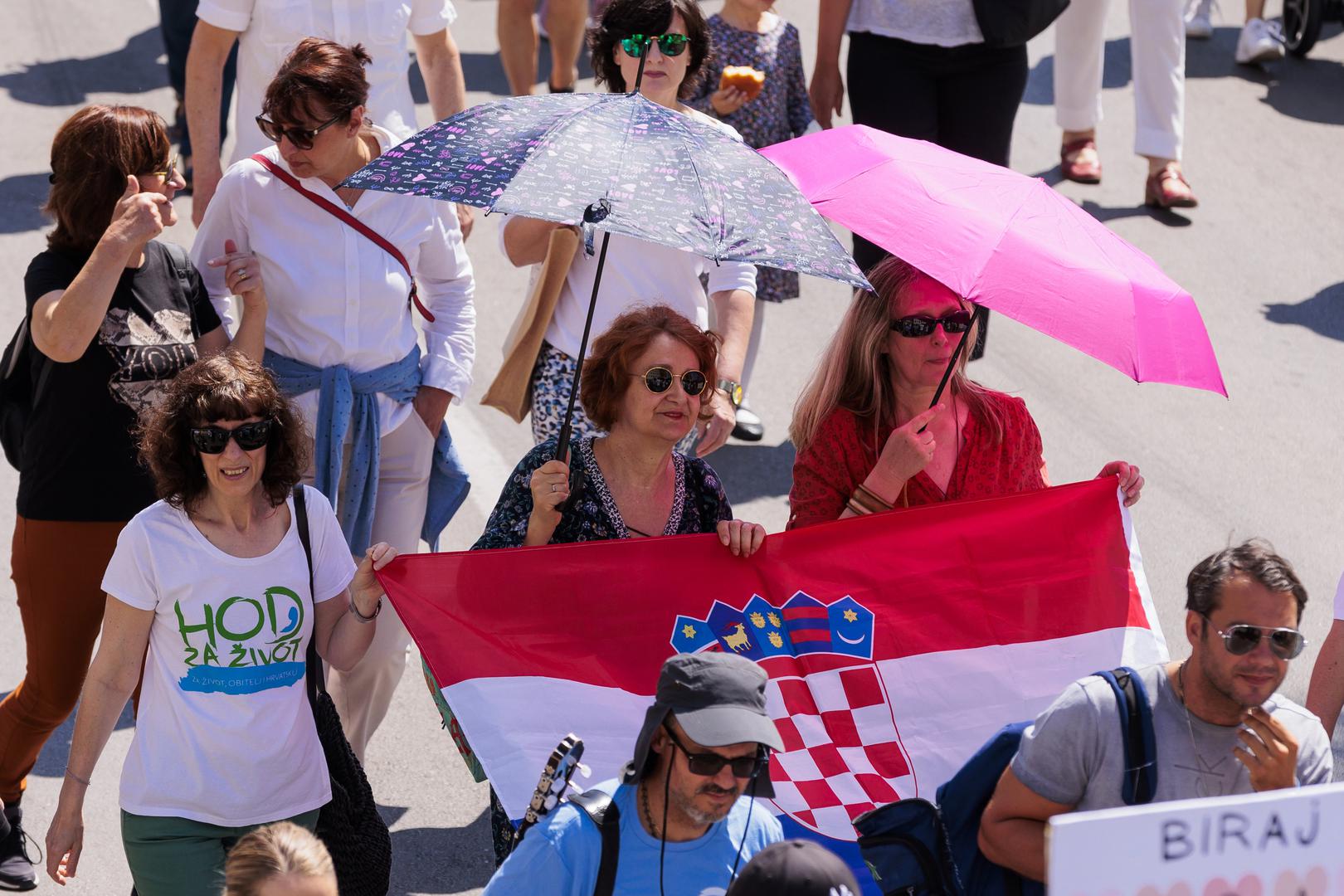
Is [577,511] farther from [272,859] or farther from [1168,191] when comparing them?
[1168,191]

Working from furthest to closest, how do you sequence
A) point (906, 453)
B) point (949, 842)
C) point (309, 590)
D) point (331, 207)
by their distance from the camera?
point (331, 207), point (906, 453), point (309, 590), point (949, 842)

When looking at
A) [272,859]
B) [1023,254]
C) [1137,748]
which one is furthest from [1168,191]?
[272,859]

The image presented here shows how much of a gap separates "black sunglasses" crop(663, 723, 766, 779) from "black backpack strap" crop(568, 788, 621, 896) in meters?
0.20

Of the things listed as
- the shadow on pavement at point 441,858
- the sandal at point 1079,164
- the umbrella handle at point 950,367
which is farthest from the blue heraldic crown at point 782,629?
the sandal at point 1079,164

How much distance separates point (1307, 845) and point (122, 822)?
104 inches

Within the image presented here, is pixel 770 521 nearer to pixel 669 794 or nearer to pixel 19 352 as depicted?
pixel 19 352

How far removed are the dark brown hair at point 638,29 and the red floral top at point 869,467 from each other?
1.66 meters

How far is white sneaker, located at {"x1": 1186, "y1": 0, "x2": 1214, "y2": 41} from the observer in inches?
502

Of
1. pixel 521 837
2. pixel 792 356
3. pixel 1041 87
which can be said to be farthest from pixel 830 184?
pixel 1041 87

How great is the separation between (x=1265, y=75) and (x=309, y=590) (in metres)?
10.0

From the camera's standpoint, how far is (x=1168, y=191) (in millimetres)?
10383

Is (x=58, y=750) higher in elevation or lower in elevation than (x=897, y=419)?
lower

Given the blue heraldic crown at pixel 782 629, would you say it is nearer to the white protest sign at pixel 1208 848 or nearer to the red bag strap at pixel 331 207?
the red bag strap at pixel 331 207

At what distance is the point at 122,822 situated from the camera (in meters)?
4.12
